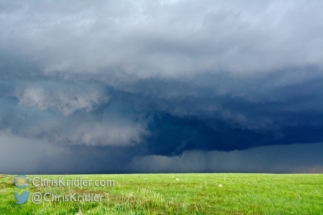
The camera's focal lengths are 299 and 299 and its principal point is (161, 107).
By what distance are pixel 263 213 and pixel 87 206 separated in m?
9.16

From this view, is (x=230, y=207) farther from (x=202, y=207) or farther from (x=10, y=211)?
(x=10, y=211)

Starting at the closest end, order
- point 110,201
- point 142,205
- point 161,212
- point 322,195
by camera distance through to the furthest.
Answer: point 161,212 → point 142,205 → point 110,201 → point 322,195

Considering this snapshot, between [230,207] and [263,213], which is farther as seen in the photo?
[230,207]

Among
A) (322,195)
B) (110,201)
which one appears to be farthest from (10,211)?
(322,195)

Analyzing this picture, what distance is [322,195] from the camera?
20438 mm

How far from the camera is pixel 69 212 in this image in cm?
1586

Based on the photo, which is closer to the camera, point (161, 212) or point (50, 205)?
point (161, 212)

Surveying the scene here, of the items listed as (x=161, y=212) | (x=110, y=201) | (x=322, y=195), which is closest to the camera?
(x=161, y=212)

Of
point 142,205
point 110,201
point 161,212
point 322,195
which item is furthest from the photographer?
point 322,195

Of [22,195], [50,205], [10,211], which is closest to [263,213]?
[50,205]

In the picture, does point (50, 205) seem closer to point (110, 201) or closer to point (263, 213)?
point (110, 201)

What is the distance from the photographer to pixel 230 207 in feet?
51.9

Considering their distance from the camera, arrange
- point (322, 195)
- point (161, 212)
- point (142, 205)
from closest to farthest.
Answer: point (161, 212), point (142, 205), point (322, 195)

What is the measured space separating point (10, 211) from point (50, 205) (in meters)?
2.25
